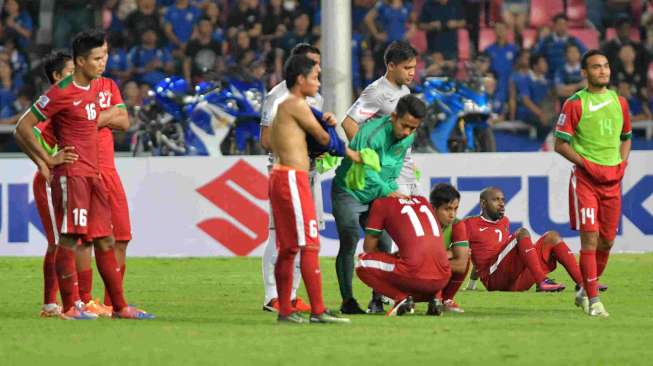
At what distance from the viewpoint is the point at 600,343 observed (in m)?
8.32

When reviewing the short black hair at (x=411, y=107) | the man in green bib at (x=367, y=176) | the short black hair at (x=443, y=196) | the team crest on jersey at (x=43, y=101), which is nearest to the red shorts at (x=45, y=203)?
the team crest on jersey at (x=43, y=101)

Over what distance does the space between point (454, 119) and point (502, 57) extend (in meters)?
1.76

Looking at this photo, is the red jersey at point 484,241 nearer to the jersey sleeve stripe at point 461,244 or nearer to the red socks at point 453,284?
the jersey sleeve stripe at point 461,244

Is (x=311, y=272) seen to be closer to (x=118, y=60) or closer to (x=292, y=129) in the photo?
(x=292, y=129)

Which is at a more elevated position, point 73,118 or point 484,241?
point 73,118

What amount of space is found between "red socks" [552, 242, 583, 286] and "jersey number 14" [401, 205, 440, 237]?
2.06 metres

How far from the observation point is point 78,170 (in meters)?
9.83

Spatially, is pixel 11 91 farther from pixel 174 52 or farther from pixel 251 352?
pixel 251 352

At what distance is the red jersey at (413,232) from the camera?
10141mm

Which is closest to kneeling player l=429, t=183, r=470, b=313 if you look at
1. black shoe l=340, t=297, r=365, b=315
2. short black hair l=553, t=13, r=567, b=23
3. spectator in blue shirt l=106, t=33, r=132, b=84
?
black shoe l=340, t=297, r=365, b=315

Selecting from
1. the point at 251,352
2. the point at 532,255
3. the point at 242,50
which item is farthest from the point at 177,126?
the point at 251,352

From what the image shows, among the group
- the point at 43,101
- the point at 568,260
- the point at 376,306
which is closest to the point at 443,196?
the point at 376,306

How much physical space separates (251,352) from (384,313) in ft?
9.36

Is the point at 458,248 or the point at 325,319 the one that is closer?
the point at 325,319
